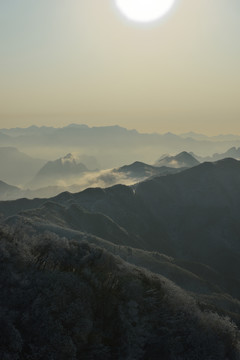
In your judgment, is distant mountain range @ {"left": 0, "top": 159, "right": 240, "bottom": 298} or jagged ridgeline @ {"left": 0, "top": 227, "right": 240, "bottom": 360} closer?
jagged ridgeline @ {"left": 0, "top": 227, "right": 240, "bottom": 360}

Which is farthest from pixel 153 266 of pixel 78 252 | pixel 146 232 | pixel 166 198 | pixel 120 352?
pixel 166 198

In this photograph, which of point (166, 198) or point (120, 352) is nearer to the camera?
point (120, 352)

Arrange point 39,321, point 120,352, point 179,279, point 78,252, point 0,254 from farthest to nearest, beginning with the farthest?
point 179,279 → point 78,252 → point 0,254 → point 120,352 → point 39,321

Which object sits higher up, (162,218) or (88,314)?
(162,218)

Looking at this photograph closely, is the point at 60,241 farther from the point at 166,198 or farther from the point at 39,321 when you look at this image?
the point at 166,198

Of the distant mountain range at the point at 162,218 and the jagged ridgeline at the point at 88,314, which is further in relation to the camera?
the distant mountain range at the point at 162,218

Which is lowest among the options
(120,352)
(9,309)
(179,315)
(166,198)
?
(120,352)

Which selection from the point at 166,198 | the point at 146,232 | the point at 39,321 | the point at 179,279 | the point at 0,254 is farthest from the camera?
the point at 166,198

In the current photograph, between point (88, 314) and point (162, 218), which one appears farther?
point (162, 218)
